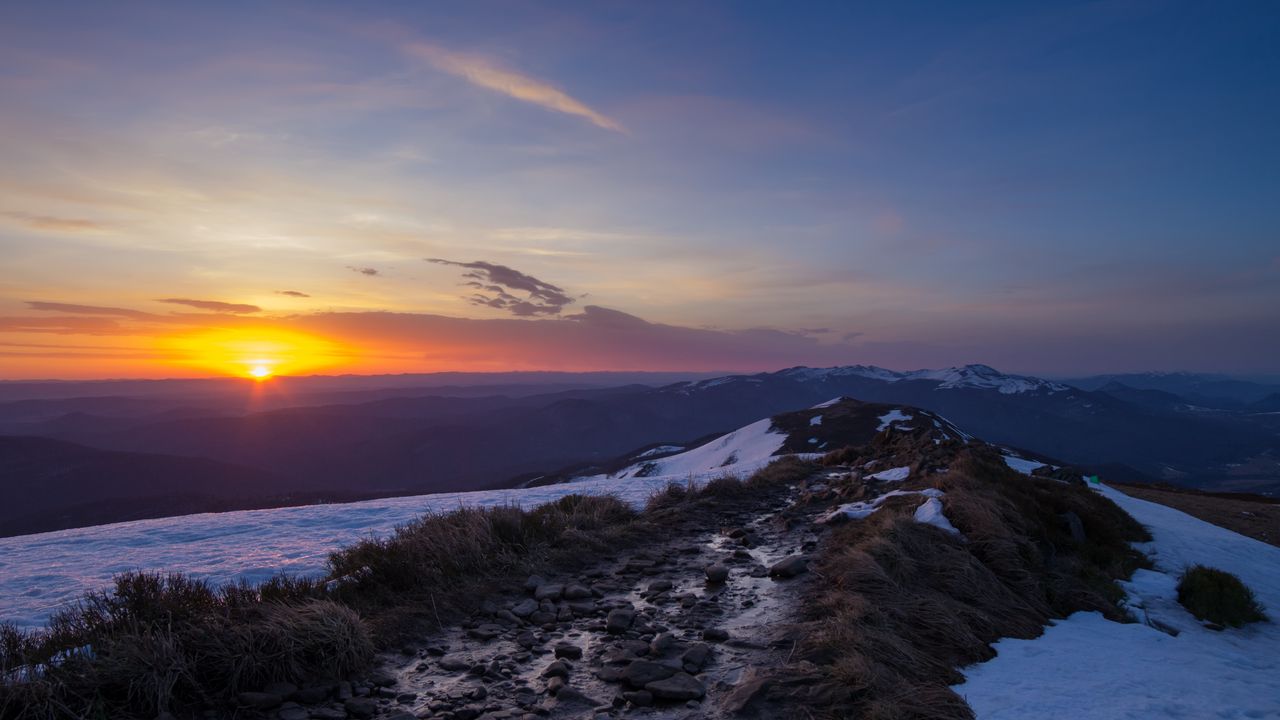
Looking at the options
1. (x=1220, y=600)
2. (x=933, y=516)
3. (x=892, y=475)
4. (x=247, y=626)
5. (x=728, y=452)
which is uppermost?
(x=247, y=626)

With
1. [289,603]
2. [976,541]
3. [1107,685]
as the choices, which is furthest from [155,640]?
[976,541]

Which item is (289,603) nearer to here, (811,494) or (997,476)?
(811,494)

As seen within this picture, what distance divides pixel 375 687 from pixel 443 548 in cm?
345

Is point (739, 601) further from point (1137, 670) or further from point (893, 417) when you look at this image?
point (893, 417)

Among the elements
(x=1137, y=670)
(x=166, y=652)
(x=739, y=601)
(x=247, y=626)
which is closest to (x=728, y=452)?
(x=739, y=601)

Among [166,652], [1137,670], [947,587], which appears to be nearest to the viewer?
[166,652]

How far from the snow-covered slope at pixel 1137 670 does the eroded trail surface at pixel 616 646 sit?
2.25m

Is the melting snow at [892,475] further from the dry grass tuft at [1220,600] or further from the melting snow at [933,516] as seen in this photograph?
the dry grass tuft at [1220,600]

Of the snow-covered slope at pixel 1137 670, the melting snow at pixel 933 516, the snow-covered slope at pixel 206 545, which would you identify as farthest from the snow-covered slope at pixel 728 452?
the snow-covered slope at pixel 1137 670

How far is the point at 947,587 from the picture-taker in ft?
26.5

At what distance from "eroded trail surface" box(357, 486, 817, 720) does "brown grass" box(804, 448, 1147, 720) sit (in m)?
0.75

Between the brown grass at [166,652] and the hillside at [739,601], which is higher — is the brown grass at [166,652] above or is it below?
above

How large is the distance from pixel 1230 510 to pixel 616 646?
25450 mm

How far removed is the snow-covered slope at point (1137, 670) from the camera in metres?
5.55
